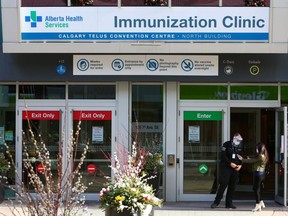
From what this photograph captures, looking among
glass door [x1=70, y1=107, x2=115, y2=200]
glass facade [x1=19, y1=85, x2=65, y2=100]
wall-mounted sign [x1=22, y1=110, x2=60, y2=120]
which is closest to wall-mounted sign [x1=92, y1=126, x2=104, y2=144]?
glass door [x1=70, y1=107, x2=115, y2=200]

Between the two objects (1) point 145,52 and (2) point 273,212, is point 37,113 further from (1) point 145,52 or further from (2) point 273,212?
(2) point 273,212

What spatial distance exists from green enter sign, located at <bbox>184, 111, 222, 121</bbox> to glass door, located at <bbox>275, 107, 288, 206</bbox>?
1404mm

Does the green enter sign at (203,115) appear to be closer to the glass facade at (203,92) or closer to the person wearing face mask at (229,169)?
the glass facade at (203,92)

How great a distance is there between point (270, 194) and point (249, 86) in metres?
2.74

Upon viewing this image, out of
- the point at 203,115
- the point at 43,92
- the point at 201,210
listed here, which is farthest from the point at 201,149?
the point at 43,92

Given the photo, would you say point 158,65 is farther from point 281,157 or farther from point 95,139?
point 281,157

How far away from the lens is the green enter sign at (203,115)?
1216 centimetres

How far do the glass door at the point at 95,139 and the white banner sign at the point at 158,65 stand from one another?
108cm

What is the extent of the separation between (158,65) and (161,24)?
97 centimetres

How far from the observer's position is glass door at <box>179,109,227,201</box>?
12.2 m

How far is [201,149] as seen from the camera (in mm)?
12219

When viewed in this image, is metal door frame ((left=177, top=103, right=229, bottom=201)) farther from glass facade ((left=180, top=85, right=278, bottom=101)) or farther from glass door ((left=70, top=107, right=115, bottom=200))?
glass door ((left=70, top=107, right=115, bottom=200))

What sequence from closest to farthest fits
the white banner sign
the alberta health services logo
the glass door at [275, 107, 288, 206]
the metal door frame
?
the glass door at [275, 107, 288, 206] < the alberta health services logo < the white banner sign < the metal door frame

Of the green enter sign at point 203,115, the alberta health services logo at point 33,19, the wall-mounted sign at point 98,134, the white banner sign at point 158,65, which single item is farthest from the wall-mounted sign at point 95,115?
the alberta health services logo at point 33,19
